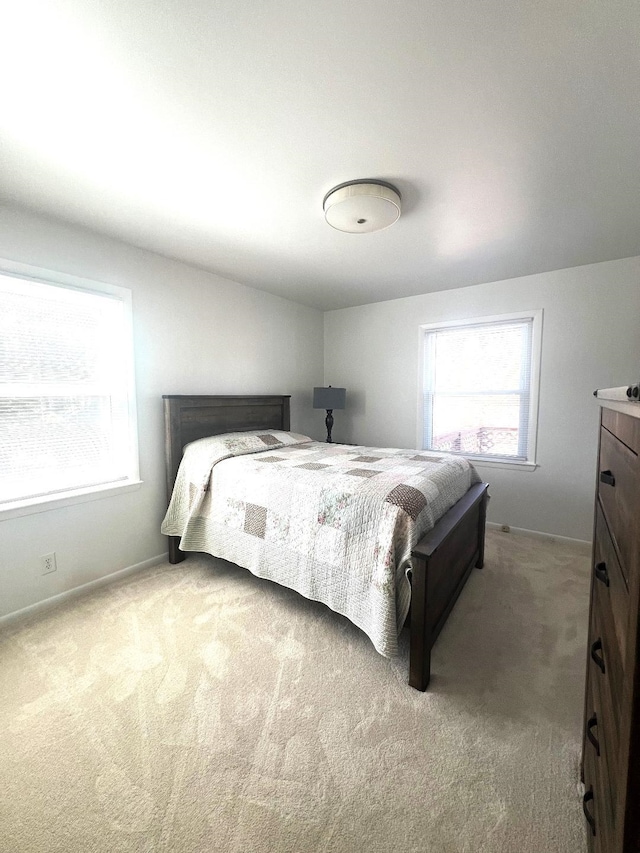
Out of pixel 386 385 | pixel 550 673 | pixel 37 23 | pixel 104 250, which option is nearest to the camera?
pixel 37 23

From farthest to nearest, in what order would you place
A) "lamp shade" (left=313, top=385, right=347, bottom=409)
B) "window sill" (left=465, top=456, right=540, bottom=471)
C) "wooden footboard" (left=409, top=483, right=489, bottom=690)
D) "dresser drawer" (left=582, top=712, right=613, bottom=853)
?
"lamp shade" (left=313, top=385, right=347, bottom=409) < "window sill" (left=465, top=456, right=540, bottom=471) < "wooden footboard" (left=409, top=483, right=489, bottom=690) < "dresser drawer" (left=582, top=712, right=613, bottom=853)

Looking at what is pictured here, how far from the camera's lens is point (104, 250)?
2385mm

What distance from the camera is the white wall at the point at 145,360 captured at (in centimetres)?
207

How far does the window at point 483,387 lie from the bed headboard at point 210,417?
160 centimetres

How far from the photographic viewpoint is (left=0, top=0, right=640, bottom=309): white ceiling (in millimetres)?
1022

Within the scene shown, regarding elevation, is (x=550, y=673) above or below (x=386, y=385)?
below

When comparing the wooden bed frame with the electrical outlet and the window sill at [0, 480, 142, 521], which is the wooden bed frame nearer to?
the window sill at [0, 480, 142, 521]

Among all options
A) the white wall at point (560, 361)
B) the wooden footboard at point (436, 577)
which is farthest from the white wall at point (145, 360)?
the wooden footboard at point (436, 577)

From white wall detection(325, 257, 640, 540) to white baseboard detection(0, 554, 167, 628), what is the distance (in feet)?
8.91

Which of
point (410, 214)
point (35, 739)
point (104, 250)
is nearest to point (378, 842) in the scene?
point (35, 739)

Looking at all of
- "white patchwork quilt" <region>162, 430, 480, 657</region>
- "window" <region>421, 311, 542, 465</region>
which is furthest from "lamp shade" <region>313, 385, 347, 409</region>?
"white patchwork quilt" <region>162, 430, 480, 657</region>

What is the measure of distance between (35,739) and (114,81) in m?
2.41

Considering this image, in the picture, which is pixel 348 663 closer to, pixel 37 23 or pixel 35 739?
pixel 35 739

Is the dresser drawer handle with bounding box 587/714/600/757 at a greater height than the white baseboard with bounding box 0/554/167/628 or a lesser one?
greater
